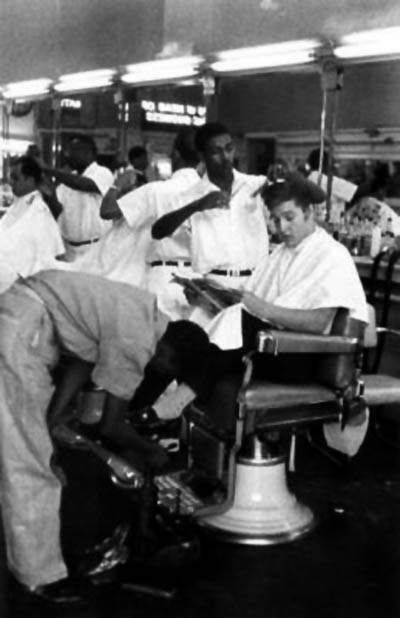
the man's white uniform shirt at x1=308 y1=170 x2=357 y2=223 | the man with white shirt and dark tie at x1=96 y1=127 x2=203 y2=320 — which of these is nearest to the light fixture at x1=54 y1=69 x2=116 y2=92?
the man's white uniform shirt at x1=308 y1=170 x2=357 y2=223

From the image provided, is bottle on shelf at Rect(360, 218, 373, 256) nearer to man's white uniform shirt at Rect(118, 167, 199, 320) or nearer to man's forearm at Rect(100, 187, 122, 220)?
man's white uniform shirt at Rect(118, 167, 199, 320)

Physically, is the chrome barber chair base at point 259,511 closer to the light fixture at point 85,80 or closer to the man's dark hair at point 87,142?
the man's dark hair at point 87,142

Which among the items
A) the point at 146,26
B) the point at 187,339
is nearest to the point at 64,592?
the point at 187,339

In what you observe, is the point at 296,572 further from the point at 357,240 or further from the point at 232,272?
the point at 357,240

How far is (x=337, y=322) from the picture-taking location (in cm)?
289

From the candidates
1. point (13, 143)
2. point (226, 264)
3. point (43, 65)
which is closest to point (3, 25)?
point (43, 65)

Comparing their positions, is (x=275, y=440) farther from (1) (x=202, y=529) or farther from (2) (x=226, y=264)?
(2) (x=226, y=264)

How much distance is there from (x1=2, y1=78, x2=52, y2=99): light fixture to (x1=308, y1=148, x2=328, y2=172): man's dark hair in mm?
2746

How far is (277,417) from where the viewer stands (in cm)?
285

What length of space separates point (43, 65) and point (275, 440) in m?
4.65

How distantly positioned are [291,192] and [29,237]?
2.08m

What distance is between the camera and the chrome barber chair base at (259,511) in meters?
2.95

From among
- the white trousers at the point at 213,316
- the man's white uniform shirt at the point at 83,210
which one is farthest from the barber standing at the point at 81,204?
the white trousers at the point at 213,316

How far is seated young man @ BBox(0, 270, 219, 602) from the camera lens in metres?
2.34
